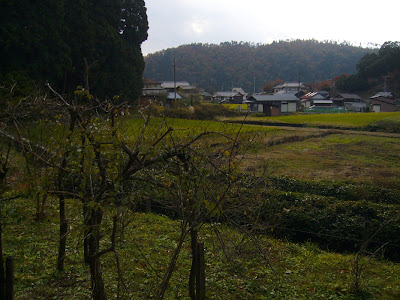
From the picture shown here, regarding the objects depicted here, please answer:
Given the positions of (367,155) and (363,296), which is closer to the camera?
(363,296)

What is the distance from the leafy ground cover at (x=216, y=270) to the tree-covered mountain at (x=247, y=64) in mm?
70283

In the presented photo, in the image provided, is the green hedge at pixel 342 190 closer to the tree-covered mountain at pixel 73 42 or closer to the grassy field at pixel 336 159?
the grassy field at pixel 336 159

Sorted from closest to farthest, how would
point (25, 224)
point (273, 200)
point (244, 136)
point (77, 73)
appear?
point (244, 136) < point (25, 224) < point (273, 200) < point (77, 73)

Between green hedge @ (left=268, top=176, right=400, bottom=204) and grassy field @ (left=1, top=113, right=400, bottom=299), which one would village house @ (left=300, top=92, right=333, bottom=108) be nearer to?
green hedge @ (left=268, top=176, right=400, bottom=204)

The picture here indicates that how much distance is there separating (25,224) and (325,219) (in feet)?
20.4

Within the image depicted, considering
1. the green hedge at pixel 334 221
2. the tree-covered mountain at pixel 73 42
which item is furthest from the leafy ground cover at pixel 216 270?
the tree-covered mountain at pixel 73 42

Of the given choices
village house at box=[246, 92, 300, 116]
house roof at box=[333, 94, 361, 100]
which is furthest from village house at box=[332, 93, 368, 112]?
village house at box=[246, 92, 300, 116]

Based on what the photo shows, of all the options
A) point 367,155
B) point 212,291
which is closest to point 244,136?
point 212,291

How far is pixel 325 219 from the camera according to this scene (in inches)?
312

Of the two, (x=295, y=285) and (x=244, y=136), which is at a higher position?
(x=244, y=136)

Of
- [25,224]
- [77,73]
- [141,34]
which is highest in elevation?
[141,34]

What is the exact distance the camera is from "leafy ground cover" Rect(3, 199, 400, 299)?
4.91 meters

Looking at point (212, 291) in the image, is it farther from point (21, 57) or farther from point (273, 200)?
point (21, 57)

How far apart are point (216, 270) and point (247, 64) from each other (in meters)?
83.6
